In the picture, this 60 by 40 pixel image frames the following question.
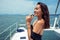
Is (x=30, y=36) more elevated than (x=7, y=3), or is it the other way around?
(x=7, y=3)

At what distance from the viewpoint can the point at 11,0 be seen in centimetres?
284

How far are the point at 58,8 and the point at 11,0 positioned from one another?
0.87 meters

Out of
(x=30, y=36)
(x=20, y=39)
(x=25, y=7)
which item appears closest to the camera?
(x=30, y=36)

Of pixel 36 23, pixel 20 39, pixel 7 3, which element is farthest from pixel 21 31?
pixel 36 23

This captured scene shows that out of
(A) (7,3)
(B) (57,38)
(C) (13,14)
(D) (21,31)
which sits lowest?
(B) (57,38)

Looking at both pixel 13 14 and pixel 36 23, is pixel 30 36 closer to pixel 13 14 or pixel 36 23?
pixel 36 23

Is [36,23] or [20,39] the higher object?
[36,23]

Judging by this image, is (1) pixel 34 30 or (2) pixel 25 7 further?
(2) pixel 25 7

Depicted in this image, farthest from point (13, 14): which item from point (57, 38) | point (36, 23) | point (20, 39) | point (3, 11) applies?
point (36, 23)

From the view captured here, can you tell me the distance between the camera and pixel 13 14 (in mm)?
2814

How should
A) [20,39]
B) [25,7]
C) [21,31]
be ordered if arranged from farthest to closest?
[25,7]
[21,31]
[20,39]

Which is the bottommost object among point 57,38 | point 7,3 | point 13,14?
point 57,38

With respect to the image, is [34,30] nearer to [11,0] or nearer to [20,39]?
[20,39]

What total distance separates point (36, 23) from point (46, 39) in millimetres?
1807
